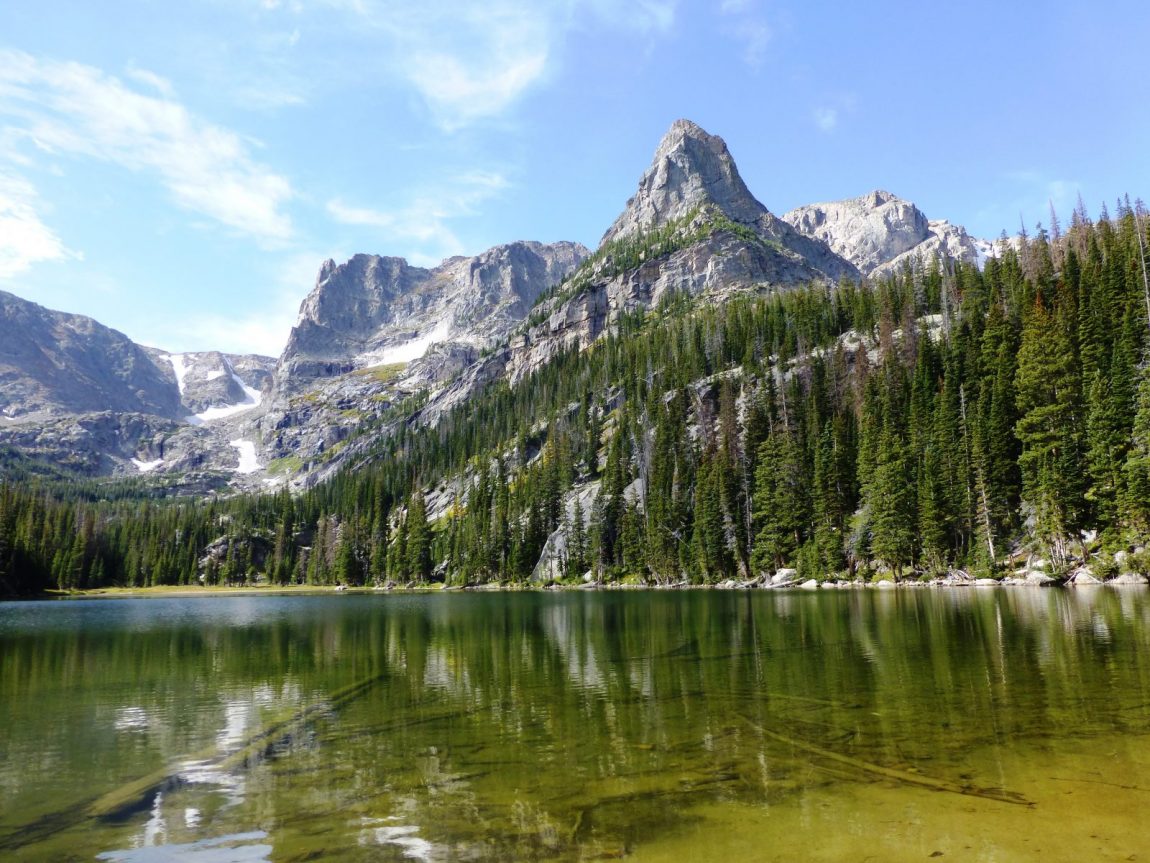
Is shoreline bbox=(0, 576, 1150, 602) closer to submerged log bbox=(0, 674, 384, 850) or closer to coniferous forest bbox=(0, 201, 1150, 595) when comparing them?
coniferous forest bbox=(0, 201, 1150, 595)

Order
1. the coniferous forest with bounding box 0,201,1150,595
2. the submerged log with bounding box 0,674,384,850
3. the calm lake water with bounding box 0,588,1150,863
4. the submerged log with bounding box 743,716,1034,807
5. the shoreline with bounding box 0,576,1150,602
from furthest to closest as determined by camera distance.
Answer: the coniferous forest with bounding box 0,201,1150,595 → the shoreline with bounding box 0,576,1150,602 → the submerged log with bounding box 0,674,384,850 → the submerged log with bounding box 743,716,1034,807 → the calm lake water with bounding box 0,588,1150,863

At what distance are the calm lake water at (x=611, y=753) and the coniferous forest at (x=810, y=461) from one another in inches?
1809

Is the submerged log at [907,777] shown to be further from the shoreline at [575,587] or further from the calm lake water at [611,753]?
the shoreline at [575,587]

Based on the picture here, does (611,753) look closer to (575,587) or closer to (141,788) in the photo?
(141,788)

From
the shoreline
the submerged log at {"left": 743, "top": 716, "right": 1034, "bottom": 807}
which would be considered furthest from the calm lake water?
the shoreline

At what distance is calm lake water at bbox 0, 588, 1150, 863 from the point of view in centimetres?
1057

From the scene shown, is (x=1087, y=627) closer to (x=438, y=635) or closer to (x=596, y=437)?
(x=438, y=635)

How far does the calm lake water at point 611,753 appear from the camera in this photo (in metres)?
10.6

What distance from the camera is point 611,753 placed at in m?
15.4

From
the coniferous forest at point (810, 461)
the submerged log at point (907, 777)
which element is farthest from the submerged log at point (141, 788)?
the coniferous forest at point (810, 461)

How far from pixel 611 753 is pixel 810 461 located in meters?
98.6

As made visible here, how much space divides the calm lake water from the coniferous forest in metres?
45.9

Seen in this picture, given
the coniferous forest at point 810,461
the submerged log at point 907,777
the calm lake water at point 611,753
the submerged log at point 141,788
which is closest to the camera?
the calm lake water at point 611,753

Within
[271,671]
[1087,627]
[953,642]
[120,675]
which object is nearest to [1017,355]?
[1087,627]
